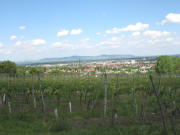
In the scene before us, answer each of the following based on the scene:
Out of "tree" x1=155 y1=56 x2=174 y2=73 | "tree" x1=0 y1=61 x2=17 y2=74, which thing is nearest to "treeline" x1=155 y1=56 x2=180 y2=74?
"tree" x1=155 y1=56 x2=174 y2=73

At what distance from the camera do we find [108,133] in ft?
17.1

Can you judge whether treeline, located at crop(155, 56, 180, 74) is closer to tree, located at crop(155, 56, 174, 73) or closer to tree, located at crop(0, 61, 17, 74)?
tree, located at crop(155, 56, 174, 73)

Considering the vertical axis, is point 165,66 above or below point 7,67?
below

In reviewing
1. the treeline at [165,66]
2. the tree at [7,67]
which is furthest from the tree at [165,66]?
the tree at [7,67]

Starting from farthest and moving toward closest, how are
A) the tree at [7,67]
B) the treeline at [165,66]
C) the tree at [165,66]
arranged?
the tree at [165,66]
the treeline at [165,66]
the tree at [7,67]

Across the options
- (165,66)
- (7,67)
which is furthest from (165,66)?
(7,67)

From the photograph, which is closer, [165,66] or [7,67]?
[7,67]

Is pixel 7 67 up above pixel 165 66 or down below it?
above

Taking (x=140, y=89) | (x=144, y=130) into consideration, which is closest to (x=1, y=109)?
(x=144, y=130)

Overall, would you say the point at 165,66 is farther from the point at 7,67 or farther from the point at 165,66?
the point at 7,67

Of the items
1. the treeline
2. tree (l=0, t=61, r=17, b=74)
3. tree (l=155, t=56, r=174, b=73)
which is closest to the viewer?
tree (l=0, t=61, r=17, b=74)

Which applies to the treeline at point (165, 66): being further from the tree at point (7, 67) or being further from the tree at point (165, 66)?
the tree at point (7, 67)

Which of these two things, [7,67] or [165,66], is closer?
[7,67]

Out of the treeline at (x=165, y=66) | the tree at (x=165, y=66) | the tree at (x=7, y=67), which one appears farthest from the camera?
the tree at (x=165, y=66)
